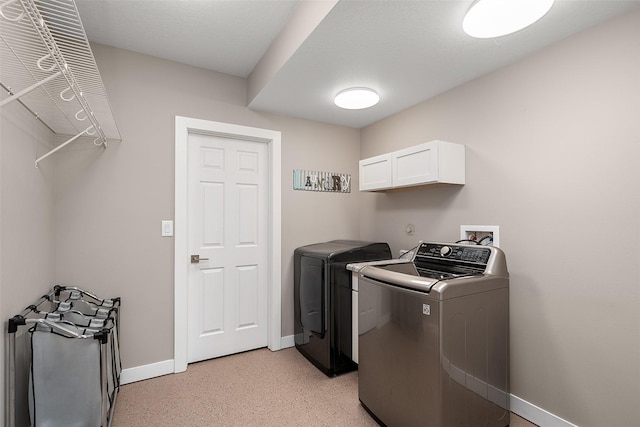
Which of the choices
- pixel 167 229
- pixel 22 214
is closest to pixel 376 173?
pixel 167 229

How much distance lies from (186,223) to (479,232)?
7.43 ft

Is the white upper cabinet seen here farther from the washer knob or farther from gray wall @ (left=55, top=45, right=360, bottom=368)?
gray wall @ (left=55, top=45, right=360, bottom=368)

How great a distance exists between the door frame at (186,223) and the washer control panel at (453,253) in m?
1.31

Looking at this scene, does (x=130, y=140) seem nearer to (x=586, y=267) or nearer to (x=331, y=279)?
(x=331, y=279)

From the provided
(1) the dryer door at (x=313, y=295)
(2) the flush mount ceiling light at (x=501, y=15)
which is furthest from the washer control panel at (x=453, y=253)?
(2) the flush mount ceiling light at (x=501, y=15)

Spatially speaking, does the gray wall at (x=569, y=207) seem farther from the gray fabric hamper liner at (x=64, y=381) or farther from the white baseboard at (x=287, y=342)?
the gray fabric hamper liner at (x=64, y=381)

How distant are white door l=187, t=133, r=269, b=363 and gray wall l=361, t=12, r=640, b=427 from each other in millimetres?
1810

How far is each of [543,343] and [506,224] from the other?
74 cm

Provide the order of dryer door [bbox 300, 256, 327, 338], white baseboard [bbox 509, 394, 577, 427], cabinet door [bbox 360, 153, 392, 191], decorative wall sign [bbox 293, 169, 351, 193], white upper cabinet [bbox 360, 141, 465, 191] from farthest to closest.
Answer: decorative wall sign [bbox 293, 169, 351, 193]
cabinet door [bbox 360, 153, 392, 191]
dryer door [bbox 300, 256, 327, 338]
white upper cabinet [bbox 360, 141, 465, 191]
white baseboard [bbox 509, 394, 577, 427]

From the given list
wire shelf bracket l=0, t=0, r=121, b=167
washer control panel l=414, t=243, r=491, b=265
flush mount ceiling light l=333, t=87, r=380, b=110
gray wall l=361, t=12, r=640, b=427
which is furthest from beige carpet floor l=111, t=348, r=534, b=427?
flush mount ceiling light l=333, t=87, r=380, b=110

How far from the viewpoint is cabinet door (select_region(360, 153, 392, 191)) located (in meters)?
2.58

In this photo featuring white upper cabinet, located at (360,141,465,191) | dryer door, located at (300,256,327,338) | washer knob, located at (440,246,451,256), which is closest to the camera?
washer knob, located at (440,246,451,256)

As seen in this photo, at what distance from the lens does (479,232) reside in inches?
86.8

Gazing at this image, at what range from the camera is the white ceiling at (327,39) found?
1.56m
